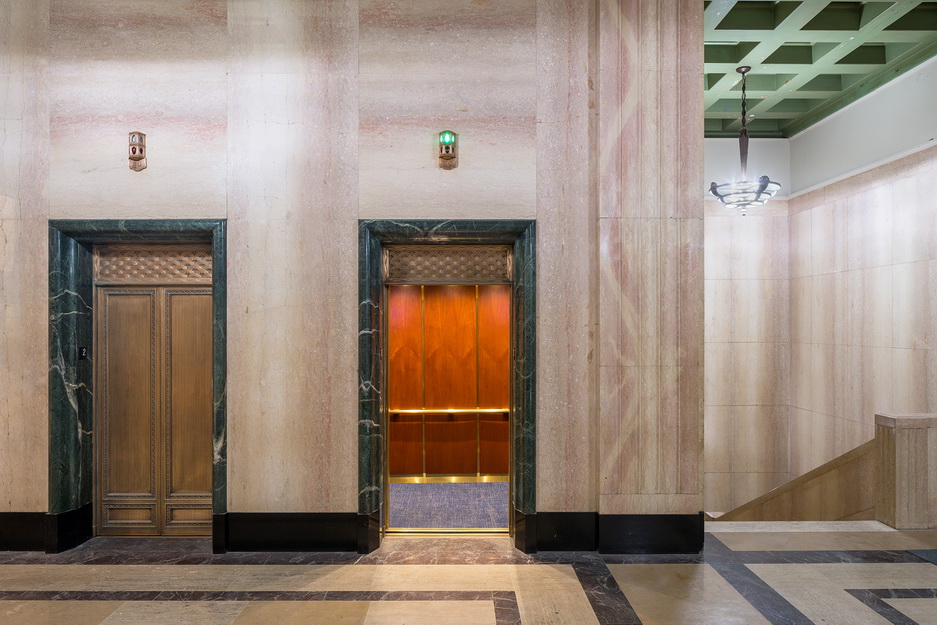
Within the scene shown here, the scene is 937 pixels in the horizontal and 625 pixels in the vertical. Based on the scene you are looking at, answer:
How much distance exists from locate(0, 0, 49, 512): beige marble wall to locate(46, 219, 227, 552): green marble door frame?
10cm

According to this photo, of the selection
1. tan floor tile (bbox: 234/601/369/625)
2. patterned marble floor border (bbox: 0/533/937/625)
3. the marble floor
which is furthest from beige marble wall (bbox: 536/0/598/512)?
tan floor tile (bbox: 234/601/369/625)

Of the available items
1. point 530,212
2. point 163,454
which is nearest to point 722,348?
point 530,212

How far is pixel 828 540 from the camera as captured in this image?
4.75 m

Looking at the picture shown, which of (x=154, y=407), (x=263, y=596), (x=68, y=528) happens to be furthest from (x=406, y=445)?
(x=68, y=528)

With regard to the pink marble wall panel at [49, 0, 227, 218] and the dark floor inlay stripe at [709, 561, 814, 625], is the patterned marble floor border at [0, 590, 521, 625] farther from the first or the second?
the pink marble wall panel at [49, 0, 227, 218]

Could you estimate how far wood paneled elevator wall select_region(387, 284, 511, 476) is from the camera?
22.9 ft

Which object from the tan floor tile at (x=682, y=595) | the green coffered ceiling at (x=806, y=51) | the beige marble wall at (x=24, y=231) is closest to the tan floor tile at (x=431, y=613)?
the tan floor tile at (x=682, y=595)

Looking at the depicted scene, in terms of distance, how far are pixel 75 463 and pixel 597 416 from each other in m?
4.43

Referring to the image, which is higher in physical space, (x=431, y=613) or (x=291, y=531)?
(x=291, y=531)

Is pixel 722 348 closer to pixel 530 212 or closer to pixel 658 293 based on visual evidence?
pixel 658 293

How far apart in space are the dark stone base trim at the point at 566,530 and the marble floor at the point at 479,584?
3.6 inches

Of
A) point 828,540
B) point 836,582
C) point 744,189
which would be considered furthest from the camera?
point 744,189

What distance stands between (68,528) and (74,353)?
4.79 ft

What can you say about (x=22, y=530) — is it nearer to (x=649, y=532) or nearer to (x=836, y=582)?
(x=649, y=532)
